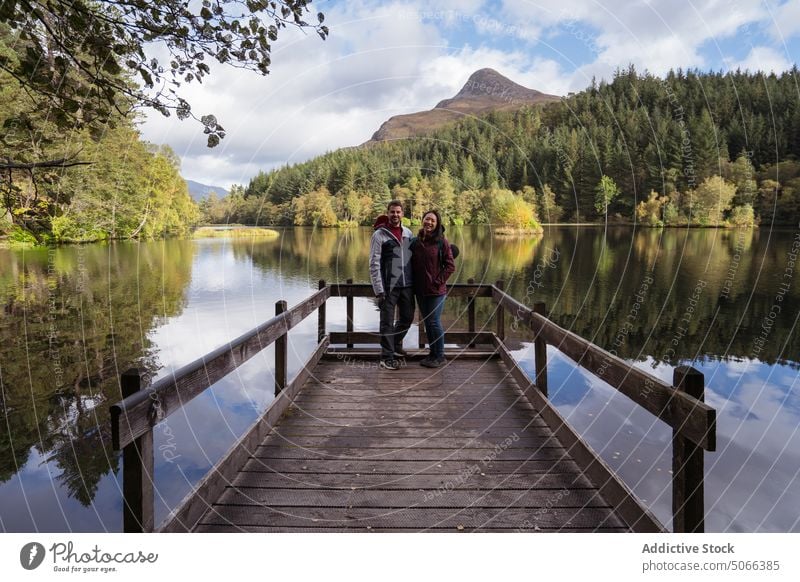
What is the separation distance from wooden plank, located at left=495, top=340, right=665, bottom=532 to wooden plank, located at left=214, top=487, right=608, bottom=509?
0.13m

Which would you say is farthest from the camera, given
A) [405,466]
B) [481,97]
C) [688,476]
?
[481,97]

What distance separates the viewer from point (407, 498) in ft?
12.3

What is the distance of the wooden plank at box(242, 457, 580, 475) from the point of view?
13.6 feet

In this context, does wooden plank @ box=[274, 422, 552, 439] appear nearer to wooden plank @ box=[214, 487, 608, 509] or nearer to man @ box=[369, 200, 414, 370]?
wooden plank @ box=[214, 487, 608, 509]

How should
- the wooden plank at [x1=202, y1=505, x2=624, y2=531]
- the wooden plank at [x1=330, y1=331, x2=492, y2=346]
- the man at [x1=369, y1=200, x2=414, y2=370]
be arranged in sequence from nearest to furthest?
1. the wooden plank at [x1=202, y1=505, x2=624, y2=531]
2. the man at [x1=369, y1=200, x2=414, y2=370]
3. the wooden plank at [x1=330, y1=331, x2=492, y2=346]

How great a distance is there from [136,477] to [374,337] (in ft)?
20.0

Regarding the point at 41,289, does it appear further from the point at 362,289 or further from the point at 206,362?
the point at 206,362

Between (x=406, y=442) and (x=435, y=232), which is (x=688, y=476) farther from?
(x=435, y=232)

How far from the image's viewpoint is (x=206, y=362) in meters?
3.31

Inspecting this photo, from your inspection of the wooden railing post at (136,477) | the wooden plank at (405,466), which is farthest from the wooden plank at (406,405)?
the wooden railing post at (136,477)

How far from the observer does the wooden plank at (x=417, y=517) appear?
336cm

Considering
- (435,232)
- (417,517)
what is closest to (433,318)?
(435,232)

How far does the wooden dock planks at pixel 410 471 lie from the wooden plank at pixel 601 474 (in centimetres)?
7

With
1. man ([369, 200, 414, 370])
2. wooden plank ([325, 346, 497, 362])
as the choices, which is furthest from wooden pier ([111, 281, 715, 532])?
wooden plank ([325, 346, 497, 362])
